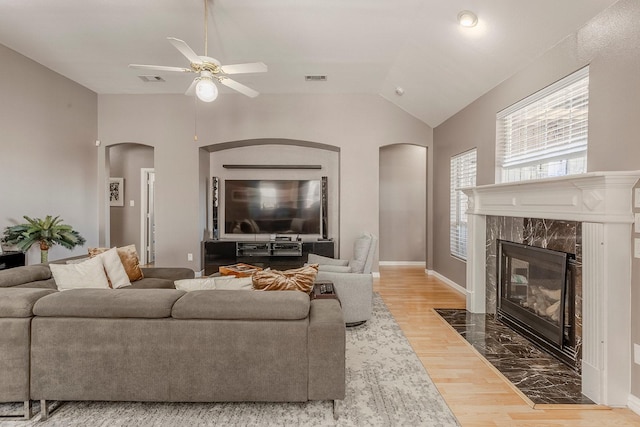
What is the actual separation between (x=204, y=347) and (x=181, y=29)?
3713 mm

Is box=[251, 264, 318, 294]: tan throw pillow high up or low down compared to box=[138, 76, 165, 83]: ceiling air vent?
down

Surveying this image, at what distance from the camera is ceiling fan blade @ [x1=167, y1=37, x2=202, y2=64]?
2.75 metres

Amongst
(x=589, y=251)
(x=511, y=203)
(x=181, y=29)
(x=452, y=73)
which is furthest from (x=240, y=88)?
(x=589, y=251)

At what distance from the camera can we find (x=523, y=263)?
3.53 meters

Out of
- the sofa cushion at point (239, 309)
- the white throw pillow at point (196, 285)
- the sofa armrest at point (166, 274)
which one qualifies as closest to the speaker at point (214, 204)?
the sofa armrest at point (166, 274)

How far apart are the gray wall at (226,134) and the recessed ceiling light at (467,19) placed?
9.26 feet

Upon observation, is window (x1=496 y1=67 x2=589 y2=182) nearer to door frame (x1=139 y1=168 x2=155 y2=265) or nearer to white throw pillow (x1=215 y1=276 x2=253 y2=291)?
white throw pillow (x1=215 y1=276 x2=253 y2=291)

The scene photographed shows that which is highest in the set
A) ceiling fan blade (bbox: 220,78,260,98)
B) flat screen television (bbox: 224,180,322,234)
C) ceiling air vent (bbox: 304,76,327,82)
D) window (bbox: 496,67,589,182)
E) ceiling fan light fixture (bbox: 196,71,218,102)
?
ceiling air vent (bbox: 304,76,327,82)

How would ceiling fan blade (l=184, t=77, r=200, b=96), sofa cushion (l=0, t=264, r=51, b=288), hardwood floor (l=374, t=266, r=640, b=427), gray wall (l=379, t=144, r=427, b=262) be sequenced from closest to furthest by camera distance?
hardwood floor (l=374, t=266, r=640, b=427) → sofa cushion (l=0, t=264, r=51, b=288) → ceiling fan blade (l=184, t=77, r=200, b=96) → gray wall (l=379, t=144, r=427, b=262)

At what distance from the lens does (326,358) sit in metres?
2.00

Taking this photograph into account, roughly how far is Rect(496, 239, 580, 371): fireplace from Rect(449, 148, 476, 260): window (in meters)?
1.44

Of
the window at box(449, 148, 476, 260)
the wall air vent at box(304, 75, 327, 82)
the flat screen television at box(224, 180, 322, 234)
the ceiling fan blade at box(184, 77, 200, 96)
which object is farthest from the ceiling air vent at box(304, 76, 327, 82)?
the window at box(449, 148, 476, 260)

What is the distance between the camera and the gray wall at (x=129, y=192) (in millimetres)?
7461

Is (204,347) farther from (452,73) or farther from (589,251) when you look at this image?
(452,73)
